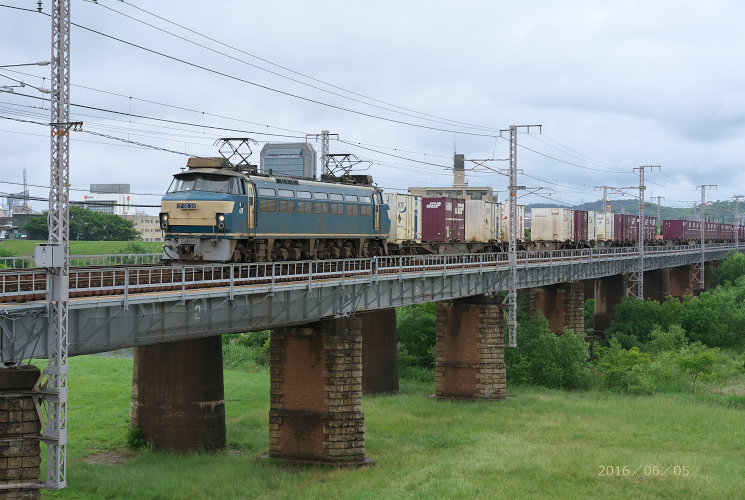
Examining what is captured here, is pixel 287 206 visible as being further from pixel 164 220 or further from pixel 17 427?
pixel 17 427

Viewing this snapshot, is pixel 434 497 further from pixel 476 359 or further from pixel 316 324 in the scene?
pixel 476 359

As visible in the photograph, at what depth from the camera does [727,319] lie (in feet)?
263

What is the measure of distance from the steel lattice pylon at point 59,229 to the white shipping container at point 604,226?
6989 cm

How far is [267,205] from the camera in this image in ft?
117

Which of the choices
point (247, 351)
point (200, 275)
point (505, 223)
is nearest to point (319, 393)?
point (200, 275)

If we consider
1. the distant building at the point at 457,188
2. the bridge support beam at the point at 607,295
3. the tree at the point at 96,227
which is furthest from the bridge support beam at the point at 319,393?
the distant building at the point at 457,188

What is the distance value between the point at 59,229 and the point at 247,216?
46.0 ft

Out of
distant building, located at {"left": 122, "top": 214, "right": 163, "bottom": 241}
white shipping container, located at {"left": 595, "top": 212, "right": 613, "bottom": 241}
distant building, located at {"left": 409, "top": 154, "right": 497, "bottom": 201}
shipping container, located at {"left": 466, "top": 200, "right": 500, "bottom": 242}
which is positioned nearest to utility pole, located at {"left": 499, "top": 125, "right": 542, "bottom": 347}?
shipping container, located at {"left": 466, "top": 200, "right": 500, "bottom": 242}

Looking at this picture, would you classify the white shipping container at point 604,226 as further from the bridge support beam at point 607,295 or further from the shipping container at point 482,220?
the shipping container at point 482,220

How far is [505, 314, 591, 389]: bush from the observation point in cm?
5834

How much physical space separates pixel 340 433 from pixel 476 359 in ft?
57.7

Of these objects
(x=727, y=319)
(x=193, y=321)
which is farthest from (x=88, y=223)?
(x=193, y=321)

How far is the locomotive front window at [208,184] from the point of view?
33.8 m
